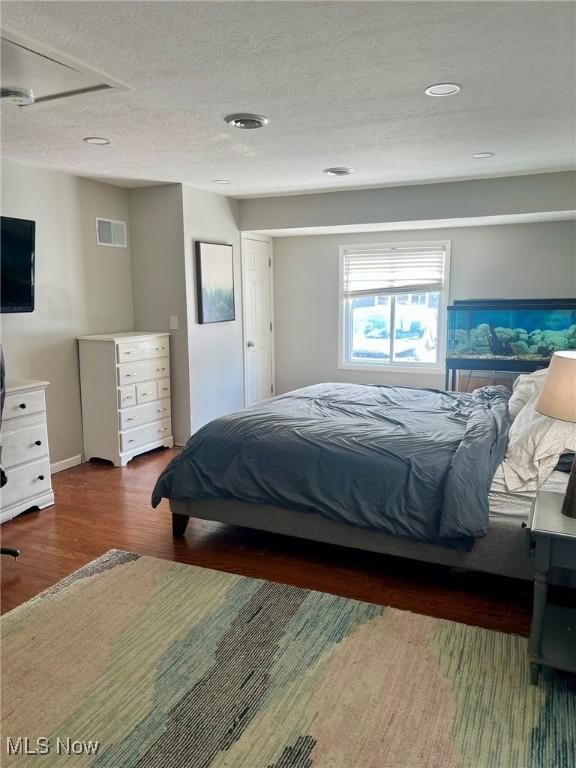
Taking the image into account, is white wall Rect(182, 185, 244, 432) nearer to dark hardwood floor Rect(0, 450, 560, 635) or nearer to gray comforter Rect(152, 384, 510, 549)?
dark hardwood floor Rect(0, 450, 560, 635)

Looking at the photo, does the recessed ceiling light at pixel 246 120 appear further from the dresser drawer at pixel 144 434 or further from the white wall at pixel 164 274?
the dresser drawer at pixel 144 434

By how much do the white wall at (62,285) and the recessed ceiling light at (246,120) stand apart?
1.99 m

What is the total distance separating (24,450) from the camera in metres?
3.63

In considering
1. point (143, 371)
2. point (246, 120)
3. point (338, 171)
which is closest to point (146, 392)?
point (143, 371)

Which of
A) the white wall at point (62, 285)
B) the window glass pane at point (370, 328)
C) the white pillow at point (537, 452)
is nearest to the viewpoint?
the white pillow at point (537, 452)

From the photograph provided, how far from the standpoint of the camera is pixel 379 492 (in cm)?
276

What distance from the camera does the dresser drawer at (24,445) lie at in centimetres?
353

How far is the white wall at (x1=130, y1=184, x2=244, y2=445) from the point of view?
16.5ft

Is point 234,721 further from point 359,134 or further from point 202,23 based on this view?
point 359,134

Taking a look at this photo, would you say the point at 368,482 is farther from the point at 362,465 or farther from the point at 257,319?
Result: the point at 257,319

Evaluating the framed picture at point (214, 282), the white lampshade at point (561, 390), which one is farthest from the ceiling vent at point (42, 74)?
the framed picture at point (214, 282)

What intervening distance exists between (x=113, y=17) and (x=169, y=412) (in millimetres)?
3766

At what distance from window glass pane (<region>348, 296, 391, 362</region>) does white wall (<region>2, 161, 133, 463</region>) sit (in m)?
2.67

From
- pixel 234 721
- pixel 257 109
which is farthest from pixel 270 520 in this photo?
pixel 257 109
